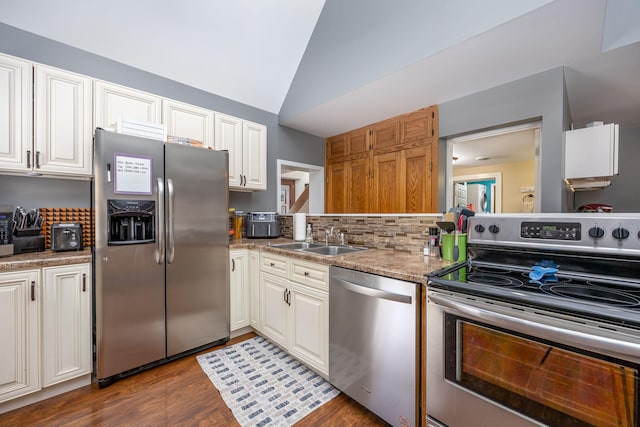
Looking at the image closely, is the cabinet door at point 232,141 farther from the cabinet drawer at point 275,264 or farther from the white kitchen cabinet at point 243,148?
the cabinet drawer at point 275,264

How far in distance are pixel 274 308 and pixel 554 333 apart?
1835 millimetres

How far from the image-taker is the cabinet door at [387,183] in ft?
11.2

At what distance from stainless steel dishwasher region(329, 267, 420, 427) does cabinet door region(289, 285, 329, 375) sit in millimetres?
73

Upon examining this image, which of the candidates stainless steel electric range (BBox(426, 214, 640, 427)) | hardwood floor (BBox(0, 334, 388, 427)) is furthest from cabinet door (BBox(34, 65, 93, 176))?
stainless steel electric range (BBox(426, 214, 640, 427))

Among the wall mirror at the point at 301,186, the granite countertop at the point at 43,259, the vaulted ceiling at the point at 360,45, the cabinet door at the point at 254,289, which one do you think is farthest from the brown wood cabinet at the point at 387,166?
the granite countertop at the point at 43,259

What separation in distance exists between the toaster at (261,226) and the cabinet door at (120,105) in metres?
1.29

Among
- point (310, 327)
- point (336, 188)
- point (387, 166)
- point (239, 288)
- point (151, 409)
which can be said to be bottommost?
point (151, 409)

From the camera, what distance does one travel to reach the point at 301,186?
698cm

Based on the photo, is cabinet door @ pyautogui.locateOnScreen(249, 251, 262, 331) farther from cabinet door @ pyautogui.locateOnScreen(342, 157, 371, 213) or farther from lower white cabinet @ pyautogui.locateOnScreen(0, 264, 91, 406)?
cabinet door @ pyautogui.locateOnScreen(342, 157, 371, 213)

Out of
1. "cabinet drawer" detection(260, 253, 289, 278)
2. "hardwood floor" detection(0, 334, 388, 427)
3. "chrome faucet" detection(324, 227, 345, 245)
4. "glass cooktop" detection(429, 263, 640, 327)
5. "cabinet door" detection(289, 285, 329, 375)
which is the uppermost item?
"chrome faucet" detection(324, 227, 345, 245)

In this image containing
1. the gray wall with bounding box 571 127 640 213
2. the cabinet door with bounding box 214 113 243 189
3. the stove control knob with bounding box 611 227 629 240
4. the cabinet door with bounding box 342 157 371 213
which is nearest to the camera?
the stove control knob with bounding box 611 227 629 240

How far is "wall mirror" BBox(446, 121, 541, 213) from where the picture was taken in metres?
4.14

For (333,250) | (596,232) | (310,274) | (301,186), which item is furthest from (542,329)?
(301,186)

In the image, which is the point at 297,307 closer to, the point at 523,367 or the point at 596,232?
the point at 523,367
